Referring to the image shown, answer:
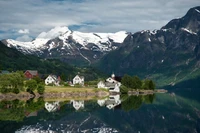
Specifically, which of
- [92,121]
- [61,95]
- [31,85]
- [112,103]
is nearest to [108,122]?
[92,121]

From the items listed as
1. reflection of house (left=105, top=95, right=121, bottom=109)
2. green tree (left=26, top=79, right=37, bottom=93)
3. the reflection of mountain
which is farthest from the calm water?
green tree (left=26, top=79, right=37, bottom=93)

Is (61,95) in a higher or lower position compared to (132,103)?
higher

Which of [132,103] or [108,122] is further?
[132,103]

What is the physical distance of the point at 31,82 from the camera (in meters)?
145

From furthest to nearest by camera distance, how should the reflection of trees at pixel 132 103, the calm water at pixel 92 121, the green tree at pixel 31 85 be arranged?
the green tree at pixel 31 85, the reflection of trees at pixel 132 103, the calm water at pixel 92 121

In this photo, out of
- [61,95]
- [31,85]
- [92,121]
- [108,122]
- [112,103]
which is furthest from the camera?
[61,95]

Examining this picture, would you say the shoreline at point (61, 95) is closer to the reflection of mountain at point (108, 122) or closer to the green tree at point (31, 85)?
the green tree at point (31, 85)

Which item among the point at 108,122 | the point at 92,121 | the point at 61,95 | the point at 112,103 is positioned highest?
the point at 61,95

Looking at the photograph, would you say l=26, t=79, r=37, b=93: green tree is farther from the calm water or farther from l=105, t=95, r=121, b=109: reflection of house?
the calm water

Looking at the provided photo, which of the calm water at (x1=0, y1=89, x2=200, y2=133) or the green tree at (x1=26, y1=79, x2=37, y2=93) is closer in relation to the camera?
the calm water at (x1=0, y1=89, x2=200, y2=133)

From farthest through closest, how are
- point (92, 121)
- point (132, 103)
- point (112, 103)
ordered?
1. point (112, 103)
2. point (132, 103)
3. point (92, 121)

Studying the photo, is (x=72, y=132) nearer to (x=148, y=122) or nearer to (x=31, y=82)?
(x=148, y=122)

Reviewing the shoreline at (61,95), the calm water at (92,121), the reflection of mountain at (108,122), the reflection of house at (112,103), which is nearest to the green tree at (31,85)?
the shoreline at (61,95)

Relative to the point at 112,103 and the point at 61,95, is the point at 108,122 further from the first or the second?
the point at 61,95
